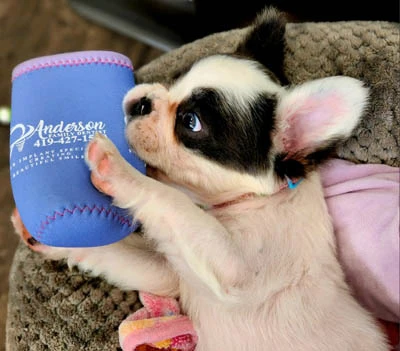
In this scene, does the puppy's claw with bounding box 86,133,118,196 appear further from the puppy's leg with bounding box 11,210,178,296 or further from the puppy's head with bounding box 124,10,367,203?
the puppy's leg with bounding box 11,210,178,296

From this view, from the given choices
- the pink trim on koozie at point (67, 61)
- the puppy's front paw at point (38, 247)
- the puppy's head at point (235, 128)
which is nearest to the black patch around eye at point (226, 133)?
the puppy's head at point (235, 128)

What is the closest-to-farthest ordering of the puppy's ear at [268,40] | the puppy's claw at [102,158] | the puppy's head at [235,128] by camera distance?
1. the puppy's claw at [102,158]
2. the puppy's head at [235,128]
3. the puppy's ear at [268,40]

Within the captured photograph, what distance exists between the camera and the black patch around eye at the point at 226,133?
134 centimetres

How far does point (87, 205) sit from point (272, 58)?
2.38 ft

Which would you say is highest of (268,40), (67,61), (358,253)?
(268,40)

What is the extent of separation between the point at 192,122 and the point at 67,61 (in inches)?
17.0

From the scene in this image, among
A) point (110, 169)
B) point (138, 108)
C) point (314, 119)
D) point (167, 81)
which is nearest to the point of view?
point (110, 169)

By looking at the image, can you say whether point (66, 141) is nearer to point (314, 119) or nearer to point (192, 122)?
point (192, 122)

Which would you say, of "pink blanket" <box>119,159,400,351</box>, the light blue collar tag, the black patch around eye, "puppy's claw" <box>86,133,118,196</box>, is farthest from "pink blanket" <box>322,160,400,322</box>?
"puppy's claw" <box>86,133,118,196</box>

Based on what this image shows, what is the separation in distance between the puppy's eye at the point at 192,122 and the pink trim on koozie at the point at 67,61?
0.36m

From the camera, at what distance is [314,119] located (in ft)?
4.36

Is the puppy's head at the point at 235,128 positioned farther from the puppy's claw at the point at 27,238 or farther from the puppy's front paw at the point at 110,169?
the puppy's claw at the point at 27,238

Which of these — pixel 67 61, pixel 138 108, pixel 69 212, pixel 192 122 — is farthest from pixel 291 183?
pixel 67 61

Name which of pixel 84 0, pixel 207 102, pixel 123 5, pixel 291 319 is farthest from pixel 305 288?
pixel 84 0
